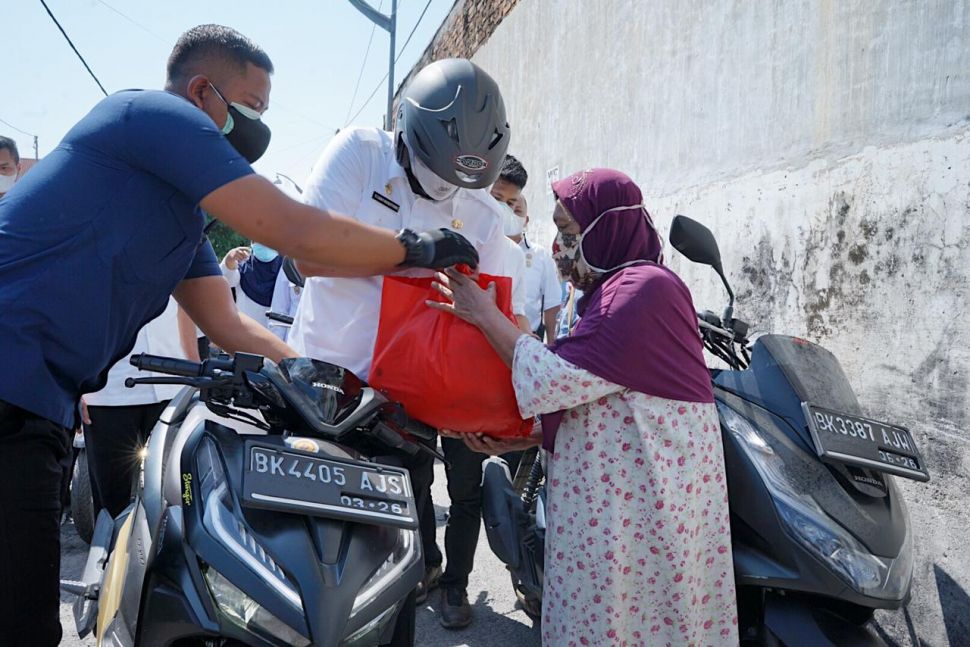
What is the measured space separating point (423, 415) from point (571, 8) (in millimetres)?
6216

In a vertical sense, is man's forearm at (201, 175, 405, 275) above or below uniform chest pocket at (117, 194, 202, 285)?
above

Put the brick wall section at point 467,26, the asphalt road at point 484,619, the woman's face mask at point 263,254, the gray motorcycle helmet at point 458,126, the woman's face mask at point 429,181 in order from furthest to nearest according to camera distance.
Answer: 1. the brick wall section at point 467,26
2. the woman's face mask at point 263,254
3. the asphalt road at point 484,619
4. the woman's face mask at point 429,181
5. the gray motorcycle helmet at point 458,126

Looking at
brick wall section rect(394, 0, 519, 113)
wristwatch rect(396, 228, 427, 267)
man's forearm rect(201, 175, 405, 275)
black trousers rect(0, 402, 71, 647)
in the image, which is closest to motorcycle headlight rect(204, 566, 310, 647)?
black trousers rect(0, 402, 71, 647)

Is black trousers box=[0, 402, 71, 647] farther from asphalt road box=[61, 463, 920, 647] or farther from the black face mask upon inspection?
asphalt road box=[61, 463, 920, 647]

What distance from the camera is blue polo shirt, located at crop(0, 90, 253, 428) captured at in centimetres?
149

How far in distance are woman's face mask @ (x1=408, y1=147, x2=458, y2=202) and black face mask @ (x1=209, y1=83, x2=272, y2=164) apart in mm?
403

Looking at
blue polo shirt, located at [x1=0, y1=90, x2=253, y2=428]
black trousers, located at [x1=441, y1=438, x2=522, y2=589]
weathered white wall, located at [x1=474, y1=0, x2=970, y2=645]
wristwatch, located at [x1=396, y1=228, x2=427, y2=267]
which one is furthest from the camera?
black trousers, located at [x1=441, y1=438, x2=522, y2=589]

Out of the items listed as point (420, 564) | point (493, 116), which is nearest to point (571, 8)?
point (493, 116)

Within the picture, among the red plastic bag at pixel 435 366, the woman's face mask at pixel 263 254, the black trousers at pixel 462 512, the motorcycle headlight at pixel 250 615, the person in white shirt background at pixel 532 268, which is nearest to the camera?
the motorcycle headlight at pixel 250 615

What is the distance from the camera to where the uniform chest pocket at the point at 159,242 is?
157 cm

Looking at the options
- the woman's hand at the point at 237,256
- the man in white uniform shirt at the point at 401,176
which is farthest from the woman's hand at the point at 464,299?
the woman's hand at the point at 237,256

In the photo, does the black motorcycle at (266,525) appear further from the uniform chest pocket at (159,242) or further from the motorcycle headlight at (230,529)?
the uniform chest pocket at (159,242)

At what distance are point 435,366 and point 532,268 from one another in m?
2.80

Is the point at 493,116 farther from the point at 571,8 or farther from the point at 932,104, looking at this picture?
the point at 571,8
